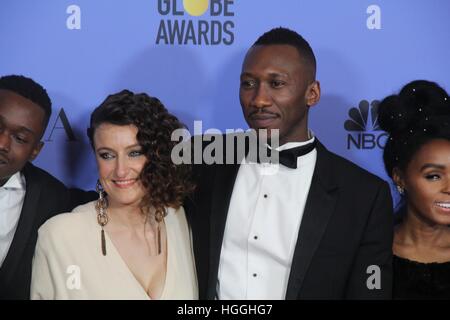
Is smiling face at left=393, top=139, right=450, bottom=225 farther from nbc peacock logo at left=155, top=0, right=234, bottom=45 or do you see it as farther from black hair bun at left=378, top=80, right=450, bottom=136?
nbc peacock logo at left=155, top=0, right=234, bottom=45

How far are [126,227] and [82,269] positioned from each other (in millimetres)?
219

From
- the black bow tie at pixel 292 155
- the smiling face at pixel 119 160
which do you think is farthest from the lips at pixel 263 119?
the smiling face at pixel 119 160

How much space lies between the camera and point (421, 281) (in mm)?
2199

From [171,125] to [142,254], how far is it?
0.47 metres

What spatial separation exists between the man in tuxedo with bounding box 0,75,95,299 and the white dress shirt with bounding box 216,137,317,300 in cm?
74

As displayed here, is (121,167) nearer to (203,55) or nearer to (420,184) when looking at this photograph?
(203,55)

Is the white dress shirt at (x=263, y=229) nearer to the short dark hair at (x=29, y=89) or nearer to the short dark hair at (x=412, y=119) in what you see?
the short dark hair at (x=412, y=119)

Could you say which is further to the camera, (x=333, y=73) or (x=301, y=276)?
(x=333, y=73)

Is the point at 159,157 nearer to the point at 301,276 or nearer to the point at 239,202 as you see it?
the point at 239,202

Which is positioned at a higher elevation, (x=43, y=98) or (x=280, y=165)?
(x=43, y=98)

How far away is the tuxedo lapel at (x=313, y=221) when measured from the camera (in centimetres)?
205

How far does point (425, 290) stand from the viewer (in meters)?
2.19

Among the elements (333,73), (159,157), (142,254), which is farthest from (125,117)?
(333,73)
